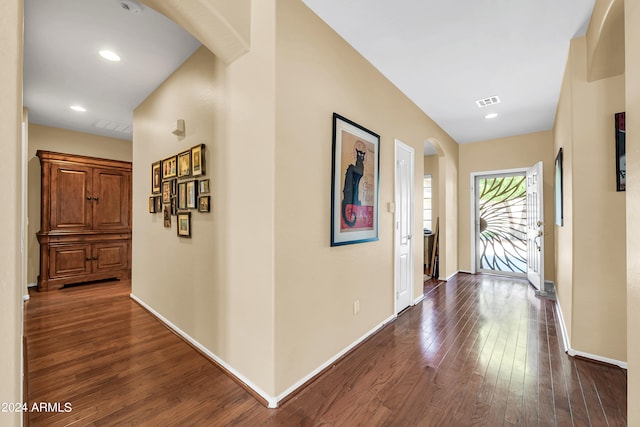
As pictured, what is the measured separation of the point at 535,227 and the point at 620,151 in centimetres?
250

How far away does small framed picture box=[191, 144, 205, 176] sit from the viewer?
7.90ft

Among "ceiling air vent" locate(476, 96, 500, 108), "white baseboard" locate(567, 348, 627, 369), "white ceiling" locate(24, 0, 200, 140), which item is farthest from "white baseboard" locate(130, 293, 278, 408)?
"ceiling air vent" locate(476, 96, 500, 108)

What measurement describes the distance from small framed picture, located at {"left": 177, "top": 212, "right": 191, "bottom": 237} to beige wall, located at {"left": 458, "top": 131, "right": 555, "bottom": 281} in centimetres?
512

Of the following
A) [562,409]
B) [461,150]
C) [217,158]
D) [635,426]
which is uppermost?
[461,150]

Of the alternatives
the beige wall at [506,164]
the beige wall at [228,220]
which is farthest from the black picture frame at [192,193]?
the beige wall at [506,164]

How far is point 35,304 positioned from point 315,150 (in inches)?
176

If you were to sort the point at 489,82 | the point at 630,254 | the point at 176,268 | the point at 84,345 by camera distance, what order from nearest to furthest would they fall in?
the point at 630,254 → the point at 84,345 → the point at 176,268 → the point at 489,82

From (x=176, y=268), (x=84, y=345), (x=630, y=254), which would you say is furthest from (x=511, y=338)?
(x=84, y=345)

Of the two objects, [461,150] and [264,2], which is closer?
[264,2]

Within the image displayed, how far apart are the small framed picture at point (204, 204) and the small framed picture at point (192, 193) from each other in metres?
0.10

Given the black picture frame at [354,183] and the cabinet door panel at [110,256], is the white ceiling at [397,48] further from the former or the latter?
the cabinet door panel at [110,256]

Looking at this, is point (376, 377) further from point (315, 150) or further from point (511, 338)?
point (315, 150)

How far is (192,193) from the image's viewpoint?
8.31ft

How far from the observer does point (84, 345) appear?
2.52m
